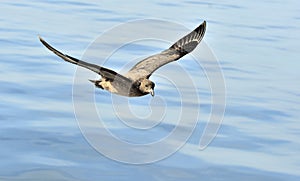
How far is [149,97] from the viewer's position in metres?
19.2

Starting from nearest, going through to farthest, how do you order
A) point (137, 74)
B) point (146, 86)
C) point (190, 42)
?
point (146, 86)
point (137, 74)
point (190, 42)

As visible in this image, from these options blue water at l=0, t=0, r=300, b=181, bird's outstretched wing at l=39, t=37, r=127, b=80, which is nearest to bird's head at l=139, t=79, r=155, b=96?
bird's outstretched wing at l=39, t=37, r=127, b=80

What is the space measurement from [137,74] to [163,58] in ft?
2.35

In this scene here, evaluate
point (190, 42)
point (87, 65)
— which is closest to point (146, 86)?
point (87, 65)

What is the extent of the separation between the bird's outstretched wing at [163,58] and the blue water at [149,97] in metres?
2.14

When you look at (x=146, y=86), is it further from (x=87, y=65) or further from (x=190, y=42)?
(x=190, y=42)

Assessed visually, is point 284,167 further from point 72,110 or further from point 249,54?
point 249,54

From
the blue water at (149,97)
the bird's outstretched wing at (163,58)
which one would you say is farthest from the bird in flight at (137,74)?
the blue water at (149,97)

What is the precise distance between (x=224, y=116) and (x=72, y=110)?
2.82m

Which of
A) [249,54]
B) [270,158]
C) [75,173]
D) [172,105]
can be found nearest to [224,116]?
[172,105]

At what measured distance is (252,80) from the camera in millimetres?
19641

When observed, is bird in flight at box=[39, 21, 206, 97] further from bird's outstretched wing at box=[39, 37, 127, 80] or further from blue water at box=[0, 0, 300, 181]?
blue water at box=[0, 0, 300, 181]

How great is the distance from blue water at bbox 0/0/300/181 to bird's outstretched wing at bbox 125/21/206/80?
214 cm

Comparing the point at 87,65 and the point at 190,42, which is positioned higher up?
the point at 190,42
